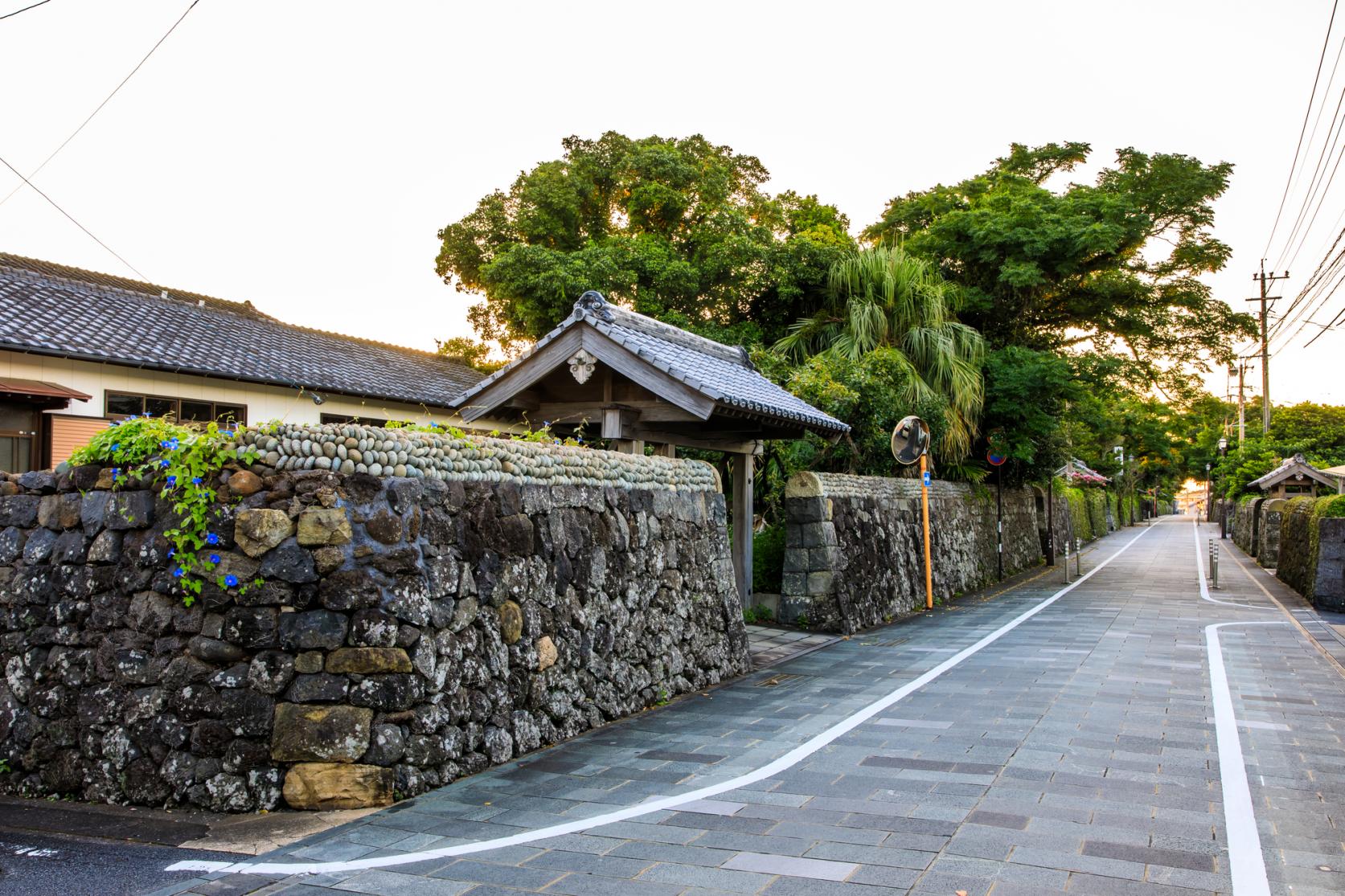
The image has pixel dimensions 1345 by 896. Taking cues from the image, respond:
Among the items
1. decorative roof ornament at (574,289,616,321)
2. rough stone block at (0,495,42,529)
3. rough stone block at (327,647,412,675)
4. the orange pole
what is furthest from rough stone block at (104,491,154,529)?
the orange pole

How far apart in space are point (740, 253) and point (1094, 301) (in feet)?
31.5

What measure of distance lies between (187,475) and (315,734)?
172 centimetres

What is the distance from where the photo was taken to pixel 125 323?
13547 millimetres

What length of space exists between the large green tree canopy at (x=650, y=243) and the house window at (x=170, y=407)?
Result: 7.39 metres

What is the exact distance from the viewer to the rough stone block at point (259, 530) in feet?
17.6

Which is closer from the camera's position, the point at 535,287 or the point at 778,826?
the point at 778,826

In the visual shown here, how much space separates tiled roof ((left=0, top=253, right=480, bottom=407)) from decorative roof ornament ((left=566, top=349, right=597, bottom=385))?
20.5ft

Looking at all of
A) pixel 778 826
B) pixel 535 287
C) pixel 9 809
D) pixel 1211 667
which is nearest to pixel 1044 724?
pixel 778 826

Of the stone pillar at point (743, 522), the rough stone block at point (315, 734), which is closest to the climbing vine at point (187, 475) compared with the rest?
the rough stone block at point (315, 734)

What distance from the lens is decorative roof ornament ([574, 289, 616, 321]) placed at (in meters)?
10.2

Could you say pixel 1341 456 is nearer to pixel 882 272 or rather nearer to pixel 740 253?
pixel 882 272

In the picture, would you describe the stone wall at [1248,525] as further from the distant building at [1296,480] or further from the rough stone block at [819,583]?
the rough stone block at [819,583]

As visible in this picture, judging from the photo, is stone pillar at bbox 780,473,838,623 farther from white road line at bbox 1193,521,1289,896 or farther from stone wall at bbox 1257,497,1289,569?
stone wall at bbox 1257,497,1289,569

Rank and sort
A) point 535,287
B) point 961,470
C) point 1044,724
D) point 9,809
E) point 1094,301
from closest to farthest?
point 9,809
point 1044,724
point 535,287
point 961,470
point 1094,301
